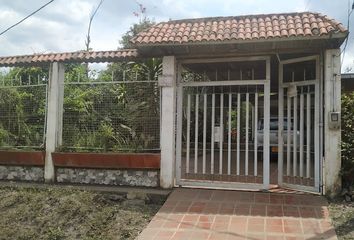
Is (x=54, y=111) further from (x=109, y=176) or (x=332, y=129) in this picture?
(x=332, y=129)

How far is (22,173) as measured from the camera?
8805mm

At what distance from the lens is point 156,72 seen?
29.4ft

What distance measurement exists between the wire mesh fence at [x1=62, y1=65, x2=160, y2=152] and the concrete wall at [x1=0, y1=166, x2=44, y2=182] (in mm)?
815

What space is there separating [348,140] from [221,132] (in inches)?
95.3

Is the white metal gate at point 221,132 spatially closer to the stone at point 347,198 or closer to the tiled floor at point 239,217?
the tiled floor at point 239,217

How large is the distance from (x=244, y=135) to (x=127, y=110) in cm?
255

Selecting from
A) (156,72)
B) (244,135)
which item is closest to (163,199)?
(244,135)

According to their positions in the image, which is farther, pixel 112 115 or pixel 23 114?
pixel 23 114

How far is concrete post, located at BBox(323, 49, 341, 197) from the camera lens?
7.16 m

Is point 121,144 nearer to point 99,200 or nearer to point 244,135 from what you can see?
point 99,200

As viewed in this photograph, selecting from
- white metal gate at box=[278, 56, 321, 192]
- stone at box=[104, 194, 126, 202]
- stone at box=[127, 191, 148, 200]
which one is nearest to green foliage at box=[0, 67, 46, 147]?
stone at box=[104, 194, 126, 202]

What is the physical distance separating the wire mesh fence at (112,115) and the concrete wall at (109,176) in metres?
0.48

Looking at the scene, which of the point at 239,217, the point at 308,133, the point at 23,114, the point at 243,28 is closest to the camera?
the point at 239,217

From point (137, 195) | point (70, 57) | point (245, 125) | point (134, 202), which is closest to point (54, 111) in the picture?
point (70, 57)
